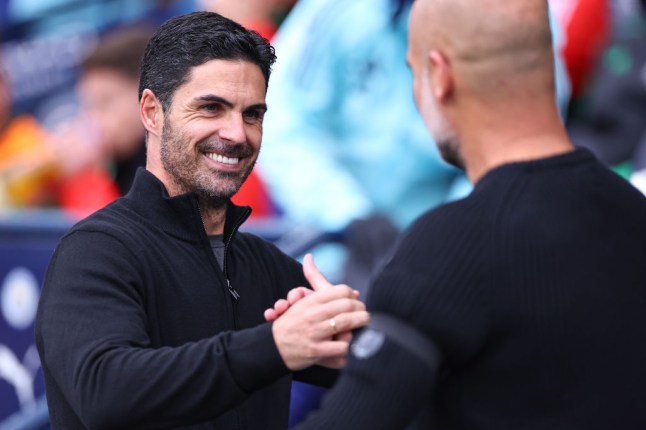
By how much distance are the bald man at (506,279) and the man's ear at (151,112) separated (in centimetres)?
72

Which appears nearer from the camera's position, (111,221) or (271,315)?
(271,315)

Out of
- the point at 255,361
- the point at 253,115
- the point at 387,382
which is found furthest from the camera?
the point at 253,115

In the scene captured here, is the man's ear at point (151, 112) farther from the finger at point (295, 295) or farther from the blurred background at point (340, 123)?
the blurred background at point (340, 123)

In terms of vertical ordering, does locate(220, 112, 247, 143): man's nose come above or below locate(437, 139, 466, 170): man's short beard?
above

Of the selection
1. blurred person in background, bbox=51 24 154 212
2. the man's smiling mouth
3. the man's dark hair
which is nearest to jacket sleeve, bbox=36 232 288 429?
the man's smiling mouth

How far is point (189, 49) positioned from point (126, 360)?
30.6 inches

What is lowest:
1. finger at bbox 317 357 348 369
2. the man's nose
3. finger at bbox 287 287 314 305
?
finger at bbox 317 357 348 369

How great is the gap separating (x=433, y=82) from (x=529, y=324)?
54cm

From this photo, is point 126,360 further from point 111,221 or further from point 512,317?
point 512,317

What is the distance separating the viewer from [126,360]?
2229 mm

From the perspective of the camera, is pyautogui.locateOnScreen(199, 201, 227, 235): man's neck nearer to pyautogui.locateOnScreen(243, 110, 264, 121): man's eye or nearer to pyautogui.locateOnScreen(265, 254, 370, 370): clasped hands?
pyautogui.locateOnScreen(243, 110, 264, 121): man's eye

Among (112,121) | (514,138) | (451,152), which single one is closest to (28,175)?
(112,121)

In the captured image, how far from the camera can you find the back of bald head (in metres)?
2.17

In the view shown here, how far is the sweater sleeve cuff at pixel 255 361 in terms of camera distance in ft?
7.45
